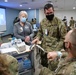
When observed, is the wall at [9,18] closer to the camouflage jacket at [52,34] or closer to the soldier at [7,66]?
the camouflage jacket at [52,34]

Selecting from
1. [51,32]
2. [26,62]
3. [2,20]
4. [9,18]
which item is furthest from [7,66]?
[9,18]

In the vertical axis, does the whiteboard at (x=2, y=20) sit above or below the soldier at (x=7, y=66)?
above

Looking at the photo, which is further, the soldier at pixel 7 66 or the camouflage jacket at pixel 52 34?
the camouflage jacket at pixel 52 34

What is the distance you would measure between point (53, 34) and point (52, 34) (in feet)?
0.06


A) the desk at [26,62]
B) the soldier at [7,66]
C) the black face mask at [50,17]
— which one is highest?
the black face mask at [50,17]

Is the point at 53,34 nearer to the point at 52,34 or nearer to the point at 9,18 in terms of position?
the point at 52,34

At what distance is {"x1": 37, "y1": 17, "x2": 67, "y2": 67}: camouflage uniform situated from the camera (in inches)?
95.3

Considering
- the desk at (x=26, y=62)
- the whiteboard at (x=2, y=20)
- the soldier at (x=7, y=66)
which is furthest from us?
the whiteboard at (x=2, y=20)

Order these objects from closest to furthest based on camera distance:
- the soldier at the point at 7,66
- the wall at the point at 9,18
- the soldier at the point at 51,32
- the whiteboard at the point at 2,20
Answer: the soldier at the point at 7,66
the soldier at the point at 51,32
the whiteboard at the point at 2,20
the wall at the point at 9,18

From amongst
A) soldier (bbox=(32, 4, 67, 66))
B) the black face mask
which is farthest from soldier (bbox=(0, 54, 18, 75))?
the black face mask

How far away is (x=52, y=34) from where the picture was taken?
245 cm

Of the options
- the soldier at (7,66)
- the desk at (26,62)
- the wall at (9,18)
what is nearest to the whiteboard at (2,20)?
the wall at (9,18)

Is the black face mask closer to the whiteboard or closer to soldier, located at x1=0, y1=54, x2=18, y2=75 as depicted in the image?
soldier, located at x1=0, y1=54, x2=18, y2=75

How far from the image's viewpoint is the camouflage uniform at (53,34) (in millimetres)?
2421
